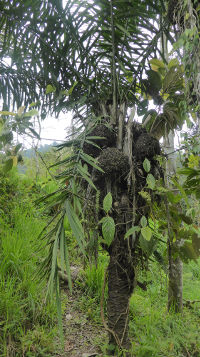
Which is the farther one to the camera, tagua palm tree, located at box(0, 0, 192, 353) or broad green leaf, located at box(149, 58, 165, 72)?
broad green leaf, located at box(149, 58, 165, 72)

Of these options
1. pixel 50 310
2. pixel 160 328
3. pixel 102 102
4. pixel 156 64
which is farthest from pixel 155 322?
pixel 156 64

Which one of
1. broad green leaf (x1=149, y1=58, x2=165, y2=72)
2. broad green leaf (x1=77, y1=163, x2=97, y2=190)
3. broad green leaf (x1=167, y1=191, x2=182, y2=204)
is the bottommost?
broad green leaf (x1=167, y1=191, x2=182, y2=204)

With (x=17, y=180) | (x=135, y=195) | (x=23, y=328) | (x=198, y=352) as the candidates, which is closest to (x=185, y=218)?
(x=135, y=195)

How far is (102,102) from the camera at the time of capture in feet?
5.46

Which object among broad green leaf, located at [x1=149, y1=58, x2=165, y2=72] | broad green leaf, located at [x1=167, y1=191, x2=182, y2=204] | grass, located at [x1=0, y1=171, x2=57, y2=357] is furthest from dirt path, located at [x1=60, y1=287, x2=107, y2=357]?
broad green leaf, located at [x1=149, y1=58, x2=165, y2=72]

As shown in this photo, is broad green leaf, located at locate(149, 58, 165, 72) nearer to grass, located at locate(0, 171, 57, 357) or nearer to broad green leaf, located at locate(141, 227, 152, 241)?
broad green leaf, located at locate(141, 227, 152, 241)

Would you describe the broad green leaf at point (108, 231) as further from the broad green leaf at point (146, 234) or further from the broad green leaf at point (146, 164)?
the broad green leaf at point (146, 164)

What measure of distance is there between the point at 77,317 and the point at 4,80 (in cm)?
198

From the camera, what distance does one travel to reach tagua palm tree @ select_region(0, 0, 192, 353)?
52.3 inches

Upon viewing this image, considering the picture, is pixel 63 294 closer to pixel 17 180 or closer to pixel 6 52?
pixel 17 180

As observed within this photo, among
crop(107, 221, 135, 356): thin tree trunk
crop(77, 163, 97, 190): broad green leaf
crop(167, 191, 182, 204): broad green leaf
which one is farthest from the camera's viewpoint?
crop(107, 221, 135, 356): thin tree trunk

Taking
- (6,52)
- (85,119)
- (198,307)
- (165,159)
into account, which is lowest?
(198,307)

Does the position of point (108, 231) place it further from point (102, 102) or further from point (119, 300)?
point (102, 102)

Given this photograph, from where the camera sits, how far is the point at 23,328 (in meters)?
1.70
